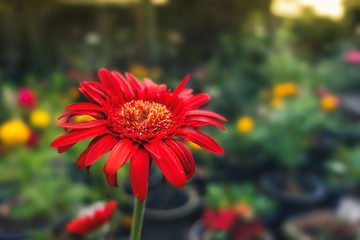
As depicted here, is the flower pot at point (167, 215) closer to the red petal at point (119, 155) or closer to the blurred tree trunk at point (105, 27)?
the red petal at point (119, 155)

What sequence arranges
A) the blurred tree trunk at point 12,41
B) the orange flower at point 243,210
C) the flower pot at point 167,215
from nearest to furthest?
the orange flower at point 243,210
the flower pot at point 167,215
the blurred tree trunk at point 12,41

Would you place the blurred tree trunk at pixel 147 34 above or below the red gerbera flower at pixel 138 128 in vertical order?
above

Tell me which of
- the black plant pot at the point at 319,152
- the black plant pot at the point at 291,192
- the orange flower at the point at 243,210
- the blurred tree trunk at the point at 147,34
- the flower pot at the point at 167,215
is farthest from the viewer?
the blurred tree trunk at the point at 147,34

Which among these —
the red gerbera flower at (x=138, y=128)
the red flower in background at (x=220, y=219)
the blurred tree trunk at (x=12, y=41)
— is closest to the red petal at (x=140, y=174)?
the red gerbera flower at (x=138, y=128)

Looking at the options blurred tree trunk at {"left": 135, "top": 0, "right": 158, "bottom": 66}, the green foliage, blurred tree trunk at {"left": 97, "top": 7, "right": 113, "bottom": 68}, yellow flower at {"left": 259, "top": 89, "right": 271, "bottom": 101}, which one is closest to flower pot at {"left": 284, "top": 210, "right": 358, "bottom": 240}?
the green foliage

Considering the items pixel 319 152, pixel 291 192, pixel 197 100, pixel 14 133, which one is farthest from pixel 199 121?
pixel 319 152

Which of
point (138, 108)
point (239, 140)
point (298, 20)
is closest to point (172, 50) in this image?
point (239, 140)

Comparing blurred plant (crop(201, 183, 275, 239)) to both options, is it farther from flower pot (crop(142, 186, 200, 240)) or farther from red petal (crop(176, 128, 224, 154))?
red petal (crop(176, 128, 224, 154))

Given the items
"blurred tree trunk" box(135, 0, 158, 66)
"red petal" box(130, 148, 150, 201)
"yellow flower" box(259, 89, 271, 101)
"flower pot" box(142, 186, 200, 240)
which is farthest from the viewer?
"blurred tree trunk" box(135, 0, 158, 66)

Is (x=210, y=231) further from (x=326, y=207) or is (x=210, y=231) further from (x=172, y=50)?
(x=172, y=50)
